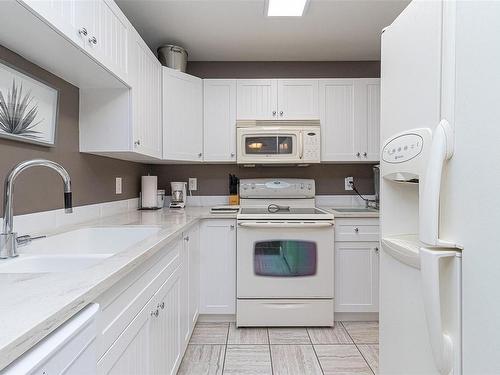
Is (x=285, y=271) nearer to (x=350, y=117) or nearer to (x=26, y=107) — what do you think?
(x=350, y=117)

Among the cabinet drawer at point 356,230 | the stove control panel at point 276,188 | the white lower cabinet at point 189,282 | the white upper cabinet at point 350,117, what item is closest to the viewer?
the white lower cabinet at point 189,282

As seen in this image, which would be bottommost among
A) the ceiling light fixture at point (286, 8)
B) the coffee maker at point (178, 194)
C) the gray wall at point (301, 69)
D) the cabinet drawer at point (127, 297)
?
the cabinet drawer at point (127, 297)

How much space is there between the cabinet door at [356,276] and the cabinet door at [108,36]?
77.8 inches

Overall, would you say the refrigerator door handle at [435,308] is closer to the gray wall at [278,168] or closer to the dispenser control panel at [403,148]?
the dispenser control panel at [403,148]

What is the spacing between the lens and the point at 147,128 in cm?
206

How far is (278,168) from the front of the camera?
2.95 metres

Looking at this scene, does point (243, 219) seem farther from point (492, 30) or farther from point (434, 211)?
point (492, 30)

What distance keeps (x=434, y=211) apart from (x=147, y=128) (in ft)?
6.06

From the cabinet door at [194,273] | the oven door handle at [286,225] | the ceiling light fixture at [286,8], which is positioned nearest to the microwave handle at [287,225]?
the oven door handle at [286,225]

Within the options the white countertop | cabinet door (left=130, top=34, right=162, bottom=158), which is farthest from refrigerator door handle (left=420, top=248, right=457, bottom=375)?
cabinet door (left=130, top=34, right=162, bottom=158)

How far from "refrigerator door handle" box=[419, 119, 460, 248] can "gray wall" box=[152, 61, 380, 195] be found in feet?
7.18

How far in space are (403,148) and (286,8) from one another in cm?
159

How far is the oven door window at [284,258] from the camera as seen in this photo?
2.26m

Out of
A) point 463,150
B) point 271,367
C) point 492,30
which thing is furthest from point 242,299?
point 492,30
